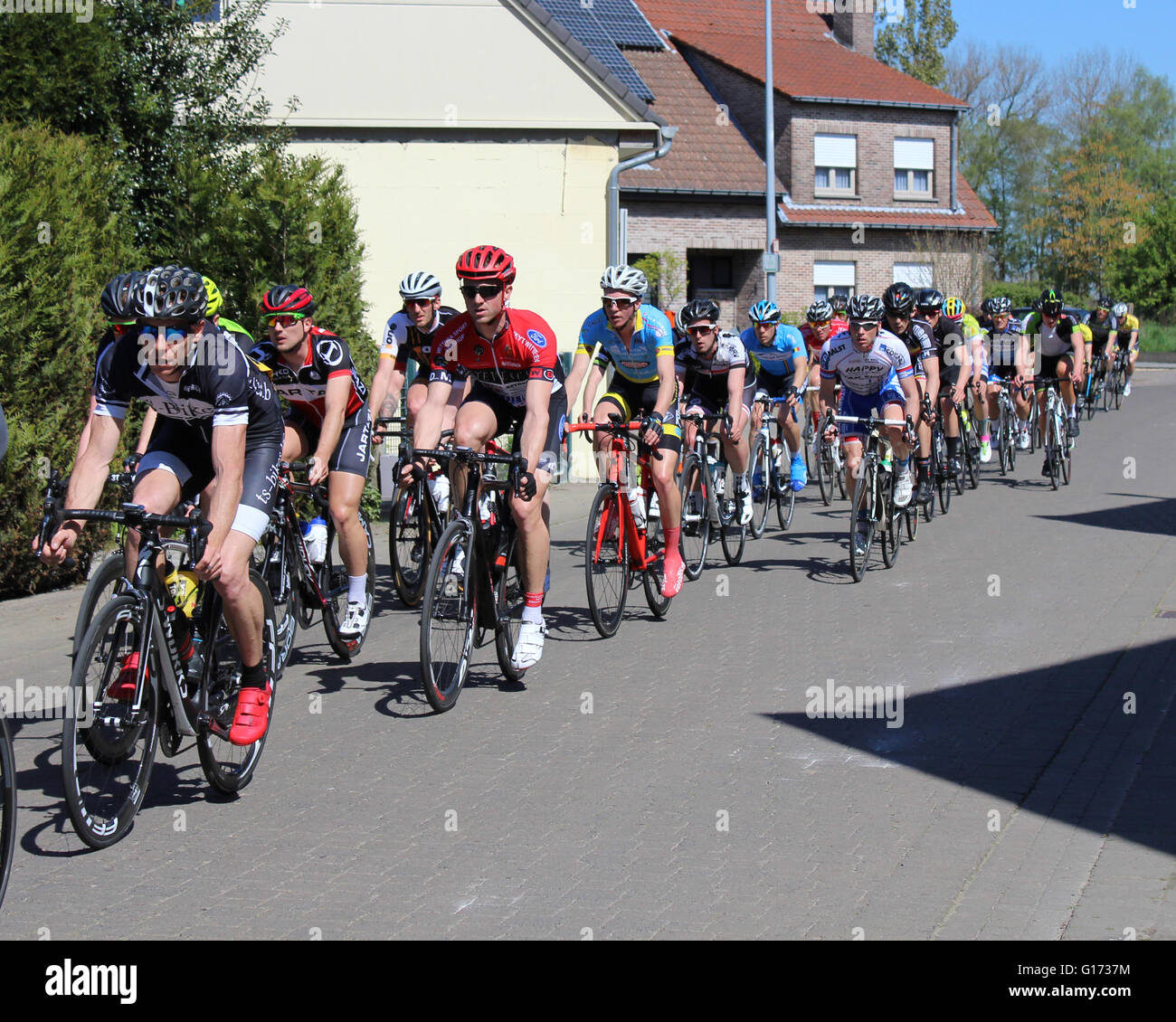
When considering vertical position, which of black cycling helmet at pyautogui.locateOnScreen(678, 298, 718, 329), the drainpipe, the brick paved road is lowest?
the brick paved road

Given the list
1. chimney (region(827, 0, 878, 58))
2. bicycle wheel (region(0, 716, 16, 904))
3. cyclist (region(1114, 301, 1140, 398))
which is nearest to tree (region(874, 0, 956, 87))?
chimney (region(827, 0, 878, 58))

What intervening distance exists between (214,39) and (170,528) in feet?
34.5

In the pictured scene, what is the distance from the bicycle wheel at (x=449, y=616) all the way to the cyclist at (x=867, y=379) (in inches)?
183

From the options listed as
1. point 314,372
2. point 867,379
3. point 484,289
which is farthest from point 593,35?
point 484,289

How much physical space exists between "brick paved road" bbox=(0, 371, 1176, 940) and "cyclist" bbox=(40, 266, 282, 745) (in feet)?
2.43

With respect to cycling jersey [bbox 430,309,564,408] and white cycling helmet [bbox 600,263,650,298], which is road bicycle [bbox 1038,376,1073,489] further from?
cycling jersey [bbox 430,309,564,408]

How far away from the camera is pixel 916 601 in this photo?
1044 cm

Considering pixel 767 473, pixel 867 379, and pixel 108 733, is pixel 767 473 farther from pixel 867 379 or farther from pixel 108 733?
pixel 108 733

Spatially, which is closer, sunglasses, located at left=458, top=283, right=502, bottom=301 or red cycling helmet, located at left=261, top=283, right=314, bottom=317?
sunglasses, located at left=458, top=283, right=502, bottom=301

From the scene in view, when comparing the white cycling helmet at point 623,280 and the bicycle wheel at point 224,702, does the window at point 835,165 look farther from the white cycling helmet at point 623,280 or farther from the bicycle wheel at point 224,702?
the bicycle wheel at point 224,702

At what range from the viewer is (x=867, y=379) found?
11.7m

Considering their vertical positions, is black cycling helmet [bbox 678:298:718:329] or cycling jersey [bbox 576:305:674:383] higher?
black cycling helmet [bbox 678:298:718:329]

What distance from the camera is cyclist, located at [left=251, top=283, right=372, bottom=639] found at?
8.09 meters
